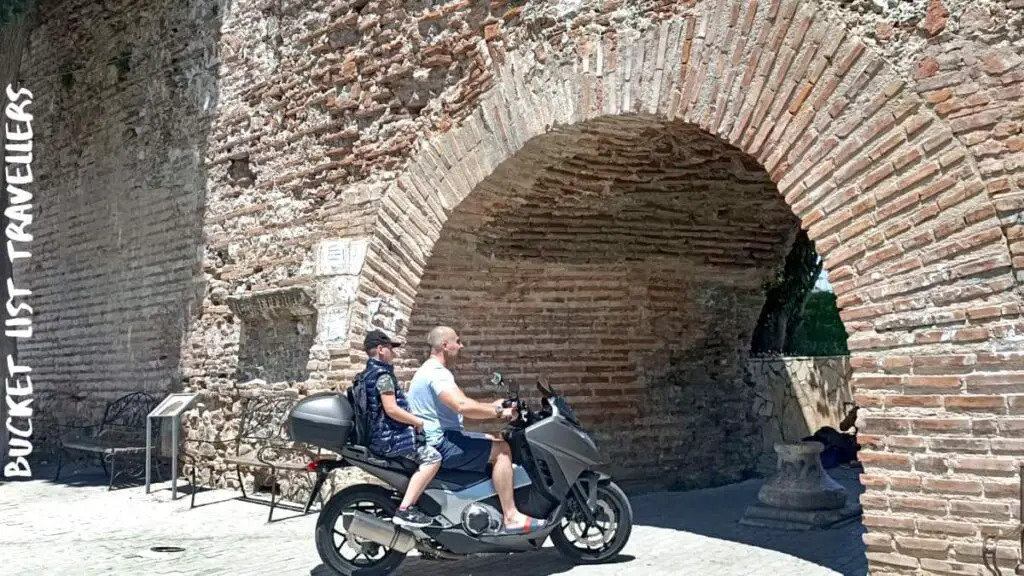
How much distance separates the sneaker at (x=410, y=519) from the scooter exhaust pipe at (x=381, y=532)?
0.03 meters

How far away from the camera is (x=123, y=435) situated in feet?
30.5

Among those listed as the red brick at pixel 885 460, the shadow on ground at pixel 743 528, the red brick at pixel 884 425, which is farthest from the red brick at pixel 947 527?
the shadow on ground at pixel 743 528

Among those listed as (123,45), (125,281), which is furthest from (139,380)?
(123,45)

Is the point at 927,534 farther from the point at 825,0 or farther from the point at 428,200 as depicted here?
the point at 428,200

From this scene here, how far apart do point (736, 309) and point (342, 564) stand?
4.12m

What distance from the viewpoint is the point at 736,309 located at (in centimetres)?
795

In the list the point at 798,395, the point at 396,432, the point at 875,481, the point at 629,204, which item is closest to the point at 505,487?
the point at 396,432

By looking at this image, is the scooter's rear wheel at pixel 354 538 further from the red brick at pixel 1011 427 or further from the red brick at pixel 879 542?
the red brick at pixel 1011 427

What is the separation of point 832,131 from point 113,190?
24.7 feet

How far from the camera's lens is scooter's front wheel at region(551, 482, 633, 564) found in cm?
511

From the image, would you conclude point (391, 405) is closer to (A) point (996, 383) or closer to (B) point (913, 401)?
(B) point (913, 401)

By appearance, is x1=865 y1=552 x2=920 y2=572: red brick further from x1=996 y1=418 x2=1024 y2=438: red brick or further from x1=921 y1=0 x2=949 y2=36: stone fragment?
x1=921 y1=0 x2=949 y2=36: stone fragment

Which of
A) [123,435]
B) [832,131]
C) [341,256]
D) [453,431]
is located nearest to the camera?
[832,131]

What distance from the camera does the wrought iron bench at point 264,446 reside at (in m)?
7.24
